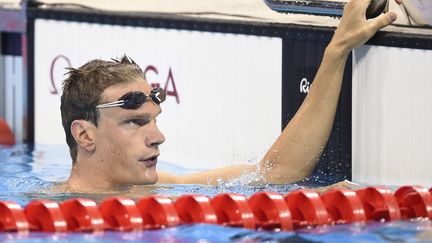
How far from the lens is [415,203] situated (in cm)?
371

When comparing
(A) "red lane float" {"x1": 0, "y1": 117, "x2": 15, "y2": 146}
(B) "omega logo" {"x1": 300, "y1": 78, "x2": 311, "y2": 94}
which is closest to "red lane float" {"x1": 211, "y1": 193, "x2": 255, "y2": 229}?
(B) "omega logo" {"x1": 300, "y1": 78, "x2": 311, "y2": 94}

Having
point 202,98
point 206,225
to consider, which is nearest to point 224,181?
point 206,225

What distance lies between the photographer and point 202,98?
18.5 feet

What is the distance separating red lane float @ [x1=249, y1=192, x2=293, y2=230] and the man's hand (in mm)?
934

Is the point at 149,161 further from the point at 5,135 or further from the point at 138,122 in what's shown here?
the point at 5,135

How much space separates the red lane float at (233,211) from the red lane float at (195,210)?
4 centimetres

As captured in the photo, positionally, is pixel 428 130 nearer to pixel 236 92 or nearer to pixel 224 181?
pixel 224 181

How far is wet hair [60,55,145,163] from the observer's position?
13.1ft

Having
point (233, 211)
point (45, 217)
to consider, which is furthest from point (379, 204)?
point (45, 217)

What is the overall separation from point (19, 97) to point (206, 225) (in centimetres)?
321

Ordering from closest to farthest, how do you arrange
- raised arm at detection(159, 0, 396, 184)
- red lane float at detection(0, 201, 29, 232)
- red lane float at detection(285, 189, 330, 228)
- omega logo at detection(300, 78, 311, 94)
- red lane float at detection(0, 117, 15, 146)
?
1. red lane float at detection(0, 201, 29, 232)
2. red lane float at detection(285, 189, 330, 228)
3. raised arm at detection(159, 0, 396, 184)
4. omega logo at detection(300, 78, 311, 94)
5. red lane float at detection(0, 117, 15, 146)

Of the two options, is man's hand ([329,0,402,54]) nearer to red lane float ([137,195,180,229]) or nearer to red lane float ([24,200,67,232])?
red lane float ([137,195,180,229])

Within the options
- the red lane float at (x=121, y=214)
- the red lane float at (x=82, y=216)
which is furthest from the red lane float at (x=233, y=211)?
the red lane float at (x=82, y=216)

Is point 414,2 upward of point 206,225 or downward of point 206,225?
upward
